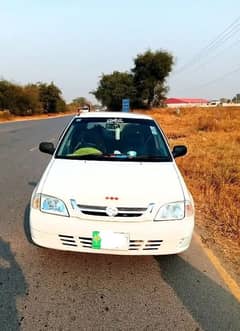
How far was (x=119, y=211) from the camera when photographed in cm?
349

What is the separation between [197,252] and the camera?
4391mm

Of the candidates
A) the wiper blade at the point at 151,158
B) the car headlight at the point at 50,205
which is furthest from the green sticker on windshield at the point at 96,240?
the wiper blade at the point at 151,158

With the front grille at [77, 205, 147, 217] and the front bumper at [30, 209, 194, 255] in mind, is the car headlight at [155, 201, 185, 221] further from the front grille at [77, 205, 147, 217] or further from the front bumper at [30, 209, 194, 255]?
the front grille at [77, 205, 147, 217]

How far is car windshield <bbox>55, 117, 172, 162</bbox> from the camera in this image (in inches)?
193

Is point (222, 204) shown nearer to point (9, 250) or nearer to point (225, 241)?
point (225, 241)

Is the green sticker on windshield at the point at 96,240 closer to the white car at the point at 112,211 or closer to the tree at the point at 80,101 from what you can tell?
the white car at the point at 112,211

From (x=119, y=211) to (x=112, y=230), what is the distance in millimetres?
183

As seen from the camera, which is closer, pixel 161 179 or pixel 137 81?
pixel 161 179

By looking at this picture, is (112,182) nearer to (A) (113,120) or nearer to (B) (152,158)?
(B) (152,158)

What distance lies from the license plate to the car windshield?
1.43 metres

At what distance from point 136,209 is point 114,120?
2.42 meters

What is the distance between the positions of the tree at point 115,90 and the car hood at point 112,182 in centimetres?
6847

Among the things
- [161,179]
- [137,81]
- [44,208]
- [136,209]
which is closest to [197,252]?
[161,179]

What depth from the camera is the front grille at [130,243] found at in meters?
3.52
